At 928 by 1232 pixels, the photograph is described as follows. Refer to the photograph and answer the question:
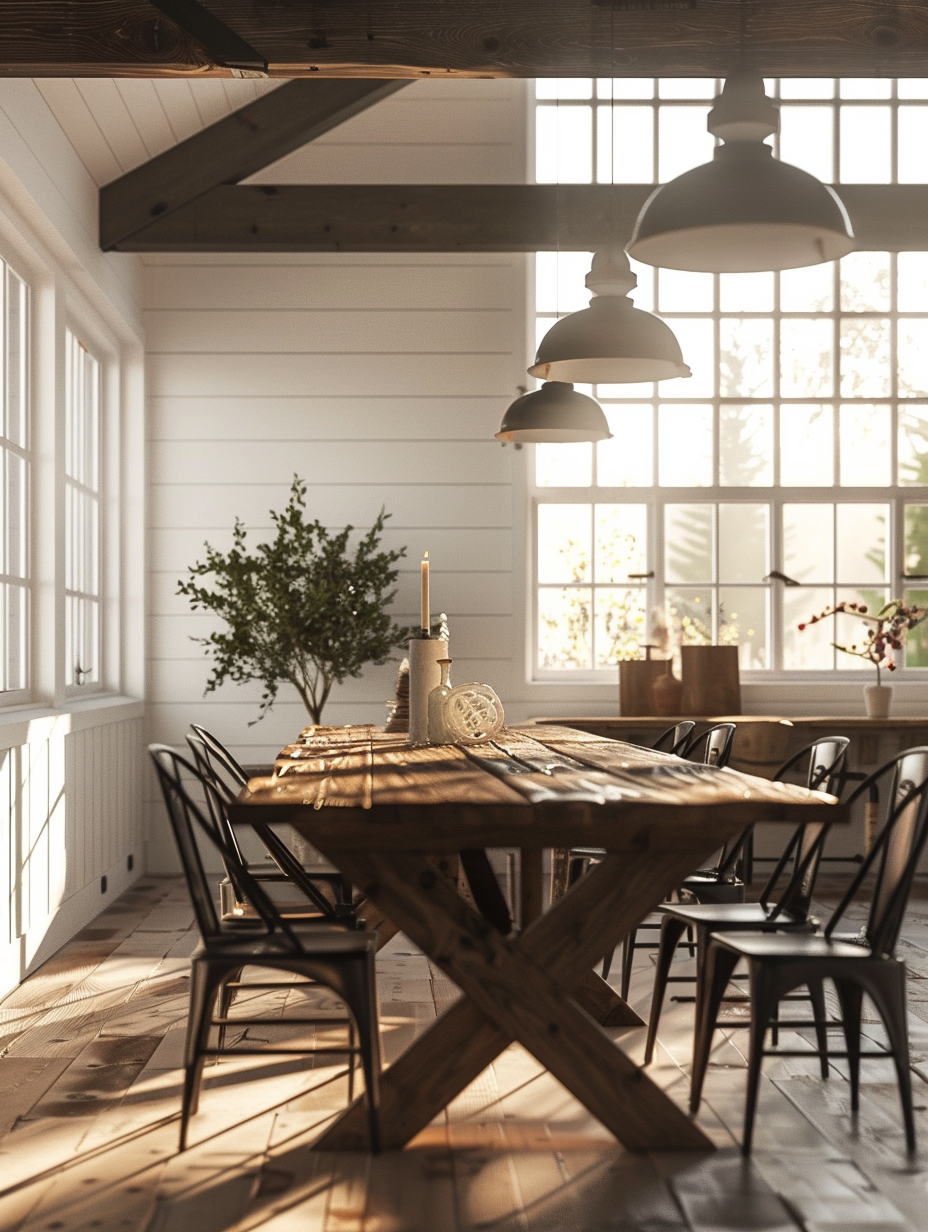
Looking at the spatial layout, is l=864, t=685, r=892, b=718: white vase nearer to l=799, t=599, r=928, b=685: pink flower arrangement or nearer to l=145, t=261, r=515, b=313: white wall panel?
l=799, t=599, r=928, b=685: pink flower arrangement

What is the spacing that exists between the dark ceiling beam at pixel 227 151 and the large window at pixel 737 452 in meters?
1.21

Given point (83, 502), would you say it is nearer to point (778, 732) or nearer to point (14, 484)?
point (14, 484)

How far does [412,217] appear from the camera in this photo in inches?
260

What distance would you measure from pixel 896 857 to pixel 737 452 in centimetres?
464

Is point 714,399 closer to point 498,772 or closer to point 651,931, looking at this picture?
point 651,931

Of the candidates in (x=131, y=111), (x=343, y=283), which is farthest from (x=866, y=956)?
(x=343, y=283)

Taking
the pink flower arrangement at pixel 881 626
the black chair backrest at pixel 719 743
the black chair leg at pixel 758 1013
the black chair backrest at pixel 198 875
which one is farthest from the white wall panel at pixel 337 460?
the black chair leg at pixel 758 1013

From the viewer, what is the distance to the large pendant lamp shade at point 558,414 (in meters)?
Result: 4.50

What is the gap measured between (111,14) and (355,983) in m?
2.85

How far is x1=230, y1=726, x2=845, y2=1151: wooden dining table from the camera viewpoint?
2.50m

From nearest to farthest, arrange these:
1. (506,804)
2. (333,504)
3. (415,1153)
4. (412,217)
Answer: (506,804) → (415,1153) → (412,217) → (333,504)

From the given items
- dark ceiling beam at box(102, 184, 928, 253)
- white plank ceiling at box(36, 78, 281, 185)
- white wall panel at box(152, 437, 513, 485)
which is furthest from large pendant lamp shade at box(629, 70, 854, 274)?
white wall panel at box(152, 437, 513, 485)

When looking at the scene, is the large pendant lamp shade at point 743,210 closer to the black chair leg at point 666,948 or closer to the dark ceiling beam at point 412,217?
the black chair leg at point 666,948

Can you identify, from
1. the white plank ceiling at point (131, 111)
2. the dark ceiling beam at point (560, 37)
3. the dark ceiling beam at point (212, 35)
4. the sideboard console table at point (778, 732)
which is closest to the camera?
the dark ceiling beam at point (212, 35)
